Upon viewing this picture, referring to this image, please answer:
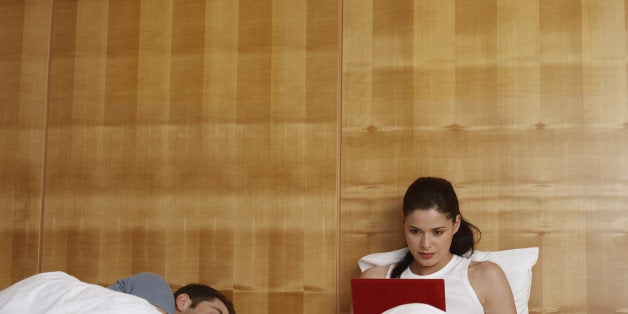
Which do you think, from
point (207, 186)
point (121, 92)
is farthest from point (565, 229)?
point (121, 92)

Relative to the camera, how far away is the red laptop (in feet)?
8.43

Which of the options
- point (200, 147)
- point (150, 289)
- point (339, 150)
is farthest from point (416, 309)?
point (200, 147)

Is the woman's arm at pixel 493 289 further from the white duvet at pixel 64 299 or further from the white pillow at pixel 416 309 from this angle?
the white duvet at pixel 64 299

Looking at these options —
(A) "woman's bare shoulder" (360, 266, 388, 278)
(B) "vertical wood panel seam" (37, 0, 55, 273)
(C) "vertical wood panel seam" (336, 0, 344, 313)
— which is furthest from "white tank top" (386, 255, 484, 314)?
(B) "vertical wood panel seam" (37, 0, 55, 273)

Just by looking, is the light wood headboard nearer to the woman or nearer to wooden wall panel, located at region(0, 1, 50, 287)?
wooden wall panel, located at region(0, 1, 50, 287)

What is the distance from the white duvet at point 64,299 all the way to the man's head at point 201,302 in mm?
650

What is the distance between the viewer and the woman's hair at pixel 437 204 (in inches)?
115

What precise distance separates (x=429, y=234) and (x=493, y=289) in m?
0.31

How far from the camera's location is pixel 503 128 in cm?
322

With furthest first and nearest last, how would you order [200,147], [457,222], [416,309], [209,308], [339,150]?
[200,147] < [339,150] < [457,222] < [209,308] < [416,309]

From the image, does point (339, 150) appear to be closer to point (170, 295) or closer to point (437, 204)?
point (437, 204)

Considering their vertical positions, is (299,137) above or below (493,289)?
above

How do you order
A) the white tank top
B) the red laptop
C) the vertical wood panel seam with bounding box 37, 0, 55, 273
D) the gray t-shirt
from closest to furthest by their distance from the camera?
the gray t-shirt → the red laptop → the white tank top → the vertical wood panel seam with bounding box 37, 0, 55, 273

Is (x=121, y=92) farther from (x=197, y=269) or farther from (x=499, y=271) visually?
(x=499, y=271)
